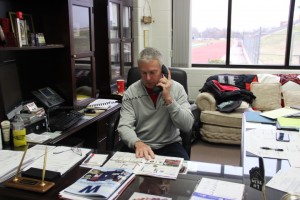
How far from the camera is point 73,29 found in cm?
246

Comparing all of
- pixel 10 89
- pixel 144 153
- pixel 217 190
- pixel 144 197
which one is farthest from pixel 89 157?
pixel 10 89

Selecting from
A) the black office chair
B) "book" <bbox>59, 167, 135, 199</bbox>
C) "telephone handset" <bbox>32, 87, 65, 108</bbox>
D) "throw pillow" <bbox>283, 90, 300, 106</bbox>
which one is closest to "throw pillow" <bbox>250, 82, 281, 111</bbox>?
"throw pillow" <bbox>283, 90, 300, 106</bbox>

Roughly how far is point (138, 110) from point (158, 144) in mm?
263

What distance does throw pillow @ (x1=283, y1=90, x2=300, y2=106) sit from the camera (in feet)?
12.6

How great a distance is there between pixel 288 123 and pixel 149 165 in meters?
1.10

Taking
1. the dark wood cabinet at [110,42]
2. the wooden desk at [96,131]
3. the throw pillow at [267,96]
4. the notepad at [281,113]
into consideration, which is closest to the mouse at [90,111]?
the wooden desk at [96,131]

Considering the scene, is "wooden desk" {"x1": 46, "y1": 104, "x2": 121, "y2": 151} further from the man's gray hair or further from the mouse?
the man's gray hair

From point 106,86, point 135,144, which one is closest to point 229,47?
point 106,86

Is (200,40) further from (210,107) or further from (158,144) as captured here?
(158,144)

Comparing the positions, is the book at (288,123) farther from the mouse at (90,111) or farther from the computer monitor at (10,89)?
the computer monitor at (10,89)

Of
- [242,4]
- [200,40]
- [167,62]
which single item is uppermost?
[242,4]

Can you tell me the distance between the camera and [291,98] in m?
3.89

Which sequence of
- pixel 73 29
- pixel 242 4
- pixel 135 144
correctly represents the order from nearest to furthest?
pixel 135 144 < pixel 73 29 < pixel 242 4

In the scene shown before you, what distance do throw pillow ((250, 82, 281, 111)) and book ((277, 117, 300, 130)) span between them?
194 cm
